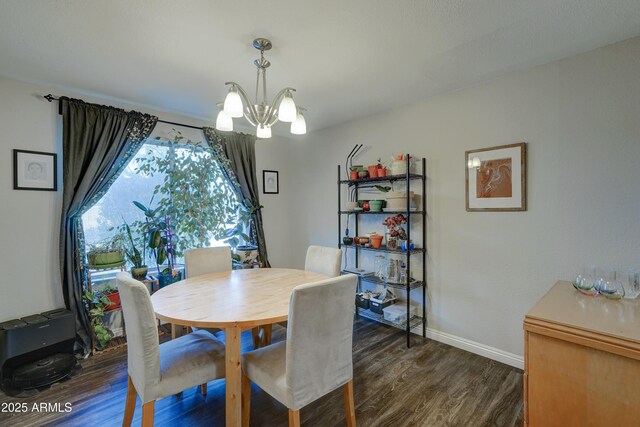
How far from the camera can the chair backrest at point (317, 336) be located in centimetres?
137

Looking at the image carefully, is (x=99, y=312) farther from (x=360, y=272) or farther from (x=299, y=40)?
(x=299, y=40)

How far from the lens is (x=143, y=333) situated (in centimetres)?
140

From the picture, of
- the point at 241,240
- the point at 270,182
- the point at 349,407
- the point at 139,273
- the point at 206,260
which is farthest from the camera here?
the point at 270,182

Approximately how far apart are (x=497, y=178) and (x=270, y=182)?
2846mm

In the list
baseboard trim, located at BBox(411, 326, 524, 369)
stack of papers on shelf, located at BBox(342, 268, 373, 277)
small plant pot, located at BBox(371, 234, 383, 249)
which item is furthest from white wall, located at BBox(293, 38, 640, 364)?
stack of papers on shelf, located at BBox(342, 268, 373, 277)

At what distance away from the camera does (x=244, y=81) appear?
247cm

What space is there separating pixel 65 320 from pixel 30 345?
0.25 meters

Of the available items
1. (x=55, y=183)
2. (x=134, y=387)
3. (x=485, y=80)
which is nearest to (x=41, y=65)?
(x=55, y=183)

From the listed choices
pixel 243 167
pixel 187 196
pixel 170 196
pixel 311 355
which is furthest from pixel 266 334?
pixel 243 167

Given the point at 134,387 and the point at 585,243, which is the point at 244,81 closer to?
the point at 134,387

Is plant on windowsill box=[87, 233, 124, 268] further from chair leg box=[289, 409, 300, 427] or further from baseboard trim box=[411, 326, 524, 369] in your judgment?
baseboard trim box=[411, 326, 524, 369]

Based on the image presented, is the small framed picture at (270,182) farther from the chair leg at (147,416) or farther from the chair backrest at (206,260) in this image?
the chair leg at (147,416)

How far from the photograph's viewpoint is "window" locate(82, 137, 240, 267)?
3014mm

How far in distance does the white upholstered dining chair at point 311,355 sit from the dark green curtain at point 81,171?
202 cm
